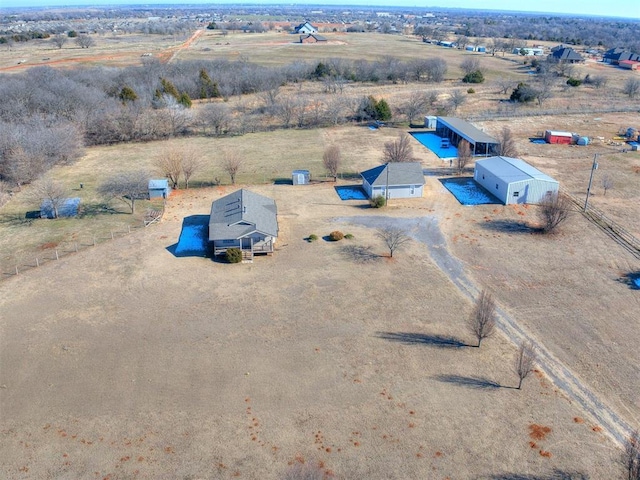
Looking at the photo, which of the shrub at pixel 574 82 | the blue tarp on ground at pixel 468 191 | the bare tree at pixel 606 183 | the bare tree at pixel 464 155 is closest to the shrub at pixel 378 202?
the blue tarp on ground at pixel 468 191

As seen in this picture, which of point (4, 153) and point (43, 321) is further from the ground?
point (4, 153)

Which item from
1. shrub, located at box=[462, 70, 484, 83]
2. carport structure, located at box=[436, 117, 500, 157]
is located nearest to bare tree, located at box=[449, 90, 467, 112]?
carport structure, located at box=[436, 117, 500, 157]

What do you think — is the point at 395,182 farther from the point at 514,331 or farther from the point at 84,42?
the point at 84,42

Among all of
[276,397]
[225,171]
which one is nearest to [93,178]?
[225,171]

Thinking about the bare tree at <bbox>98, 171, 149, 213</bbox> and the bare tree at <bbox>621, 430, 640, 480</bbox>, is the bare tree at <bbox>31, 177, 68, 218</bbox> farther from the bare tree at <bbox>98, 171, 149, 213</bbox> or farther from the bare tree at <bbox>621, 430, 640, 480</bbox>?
the bare tree at <bbox>621, 430, 640, 480</bbox>

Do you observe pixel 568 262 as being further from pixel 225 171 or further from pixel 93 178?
pixel 93 178

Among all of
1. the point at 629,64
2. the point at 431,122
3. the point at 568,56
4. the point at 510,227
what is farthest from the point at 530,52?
the point at 510,227

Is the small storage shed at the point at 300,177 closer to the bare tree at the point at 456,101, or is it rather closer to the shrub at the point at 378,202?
the shrub at the point at 378,202
